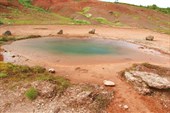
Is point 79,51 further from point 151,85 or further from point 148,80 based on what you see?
point 151,85

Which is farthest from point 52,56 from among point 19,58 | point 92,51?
point 92,51

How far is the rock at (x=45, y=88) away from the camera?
409 inches

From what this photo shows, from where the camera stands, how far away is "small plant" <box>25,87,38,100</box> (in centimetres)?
1017

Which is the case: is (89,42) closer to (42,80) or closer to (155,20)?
(42,80)

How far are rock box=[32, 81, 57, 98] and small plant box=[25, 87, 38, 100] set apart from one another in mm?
201

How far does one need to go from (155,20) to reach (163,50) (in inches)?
784

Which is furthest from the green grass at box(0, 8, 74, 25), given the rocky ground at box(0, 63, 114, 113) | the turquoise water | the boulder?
the boulder

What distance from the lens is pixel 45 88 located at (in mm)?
10680

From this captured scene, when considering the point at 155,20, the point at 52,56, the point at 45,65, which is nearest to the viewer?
the point at 45,65

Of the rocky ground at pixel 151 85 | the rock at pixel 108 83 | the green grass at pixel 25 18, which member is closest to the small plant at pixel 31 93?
the rock at pixel 108 83

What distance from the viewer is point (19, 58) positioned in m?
14.9

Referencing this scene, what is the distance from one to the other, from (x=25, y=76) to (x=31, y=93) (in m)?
1.59

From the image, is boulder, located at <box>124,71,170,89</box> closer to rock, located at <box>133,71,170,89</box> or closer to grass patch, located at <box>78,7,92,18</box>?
rock, located at <box>133,71,170,89</box>

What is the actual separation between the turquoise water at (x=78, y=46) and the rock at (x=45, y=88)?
6.03 metres
